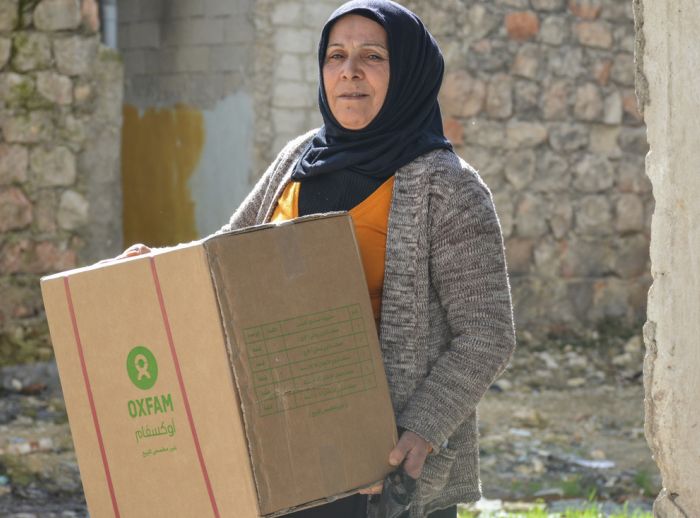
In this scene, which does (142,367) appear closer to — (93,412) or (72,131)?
(93,412)

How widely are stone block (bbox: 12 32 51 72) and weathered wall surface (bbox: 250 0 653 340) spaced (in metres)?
1.61

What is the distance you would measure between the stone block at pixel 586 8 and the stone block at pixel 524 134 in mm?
705

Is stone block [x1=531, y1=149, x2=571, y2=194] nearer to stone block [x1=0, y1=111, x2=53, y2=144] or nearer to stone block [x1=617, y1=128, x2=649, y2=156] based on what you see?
stone block [x1=617, y1=128, x2=649, y2=156]

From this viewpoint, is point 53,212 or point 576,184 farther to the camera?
point 576,184

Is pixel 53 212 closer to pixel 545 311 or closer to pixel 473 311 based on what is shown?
pixel 545 311

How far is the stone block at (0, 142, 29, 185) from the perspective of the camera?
18.2 ft

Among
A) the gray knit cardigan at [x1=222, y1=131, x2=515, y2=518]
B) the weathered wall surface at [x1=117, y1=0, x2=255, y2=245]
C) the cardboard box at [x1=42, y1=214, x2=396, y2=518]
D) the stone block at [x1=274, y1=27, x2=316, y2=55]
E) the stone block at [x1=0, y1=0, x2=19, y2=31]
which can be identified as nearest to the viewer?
the cardboard box at [x1=42, y1=214, x2=396, y2=518]

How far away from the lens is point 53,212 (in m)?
5.65

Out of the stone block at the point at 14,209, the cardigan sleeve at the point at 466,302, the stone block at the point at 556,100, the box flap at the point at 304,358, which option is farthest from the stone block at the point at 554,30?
the box flap at the point at 304,358

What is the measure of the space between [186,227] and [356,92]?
4.47 metres

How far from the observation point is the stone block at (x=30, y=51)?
5555 mm

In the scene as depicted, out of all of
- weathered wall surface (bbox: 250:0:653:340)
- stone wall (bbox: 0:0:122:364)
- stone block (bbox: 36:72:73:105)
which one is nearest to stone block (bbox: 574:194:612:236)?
weathered wall surface (bbox: 250:0:653:340)

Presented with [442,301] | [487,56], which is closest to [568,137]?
[487,56]

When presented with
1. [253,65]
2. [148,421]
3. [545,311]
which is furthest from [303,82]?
[148,421]
